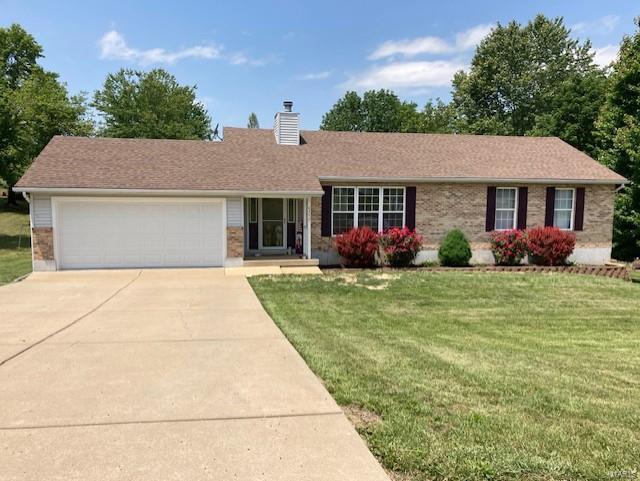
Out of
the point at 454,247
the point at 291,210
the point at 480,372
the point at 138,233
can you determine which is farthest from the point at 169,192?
the point at 480,372

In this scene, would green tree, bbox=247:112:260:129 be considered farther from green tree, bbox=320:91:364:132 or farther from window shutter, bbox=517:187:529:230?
window shutter, bbox=517:187:529:230

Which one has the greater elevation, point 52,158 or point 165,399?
point 52,158

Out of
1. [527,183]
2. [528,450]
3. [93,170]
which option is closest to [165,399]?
[528,450]

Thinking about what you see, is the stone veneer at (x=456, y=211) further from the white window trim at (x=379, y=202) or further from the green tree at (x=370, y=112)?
the green tree at (x=370, y=112)

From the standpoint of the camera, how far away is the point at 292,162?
1672cm

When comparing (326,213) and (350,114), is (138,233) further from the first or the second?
(350,114)

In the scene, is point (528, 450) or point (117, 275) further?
point (117, 275)

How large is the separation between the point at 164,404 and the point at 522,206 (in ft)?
50.3

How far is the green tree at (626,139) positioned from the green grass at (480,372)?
9.33 m

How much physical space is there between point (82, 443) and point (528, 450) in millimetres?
3247

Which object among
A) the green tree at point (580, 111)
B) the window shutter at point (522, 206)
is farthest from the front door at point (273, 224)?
the green tree at point (580, 111)

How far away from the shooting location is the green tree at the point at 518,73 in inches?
1582

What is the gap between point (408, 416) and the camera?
4.04 m

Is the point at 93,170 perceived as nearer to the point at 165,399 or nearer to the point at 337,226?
the point at 337,226
